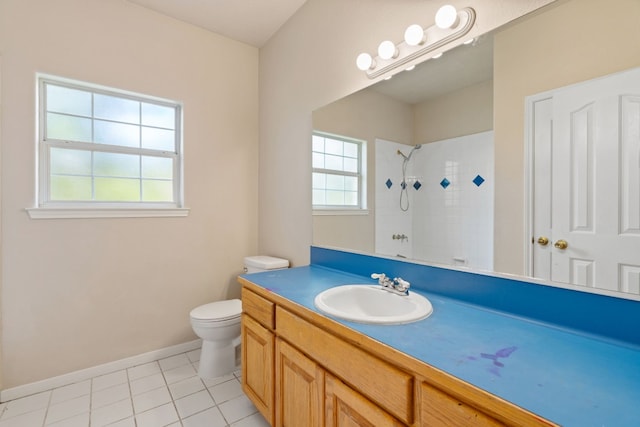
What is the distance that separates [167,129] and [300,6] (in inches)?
56.8

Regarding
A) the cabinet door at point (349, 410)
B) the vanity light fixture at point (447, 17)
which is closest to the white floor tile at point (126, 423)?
the cabinet door at point (349, 410)

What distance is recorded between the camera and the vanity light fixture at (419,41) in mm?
1245

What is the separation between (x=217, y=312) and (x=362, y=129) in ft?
5.31

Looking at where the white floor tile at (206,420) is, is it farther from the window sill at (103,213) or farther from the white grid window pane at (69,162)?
the white grid window pane at (69,162)

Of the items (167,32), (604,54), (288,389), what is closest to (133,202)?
(167,32)

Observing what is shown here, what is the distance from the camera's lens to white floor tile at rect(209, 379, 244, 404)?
187 centimetres

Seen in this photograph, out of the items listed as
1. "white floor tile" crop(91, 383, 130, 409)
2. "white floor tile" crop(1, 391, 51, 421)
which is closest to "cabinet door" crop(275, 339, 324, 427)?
"white floor tile" crop(91, 383, 130, 409)

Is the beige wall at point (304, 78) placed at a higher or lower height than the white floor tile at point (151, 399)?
higher

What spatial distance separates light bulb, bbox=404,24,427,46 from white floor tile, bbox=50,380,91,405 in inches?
112

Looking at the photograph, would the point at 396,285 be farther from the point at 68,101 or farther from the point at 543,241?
the point at 68,101

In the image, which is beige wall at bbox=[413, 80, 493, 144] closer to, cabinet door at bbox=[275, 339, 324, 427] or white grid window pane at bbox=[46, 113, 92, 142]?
cabinet door at bbox=[275, 339, 324, 427]

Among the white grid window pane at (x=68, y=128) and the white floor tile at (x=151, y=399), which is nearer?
the white floor tile at (x=151, y=399)

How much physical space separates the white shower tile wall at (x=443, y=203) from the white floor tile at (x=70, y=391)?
2.14 m

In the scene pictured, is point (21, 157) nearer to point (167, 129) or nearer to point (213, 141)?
point (167, 129)
